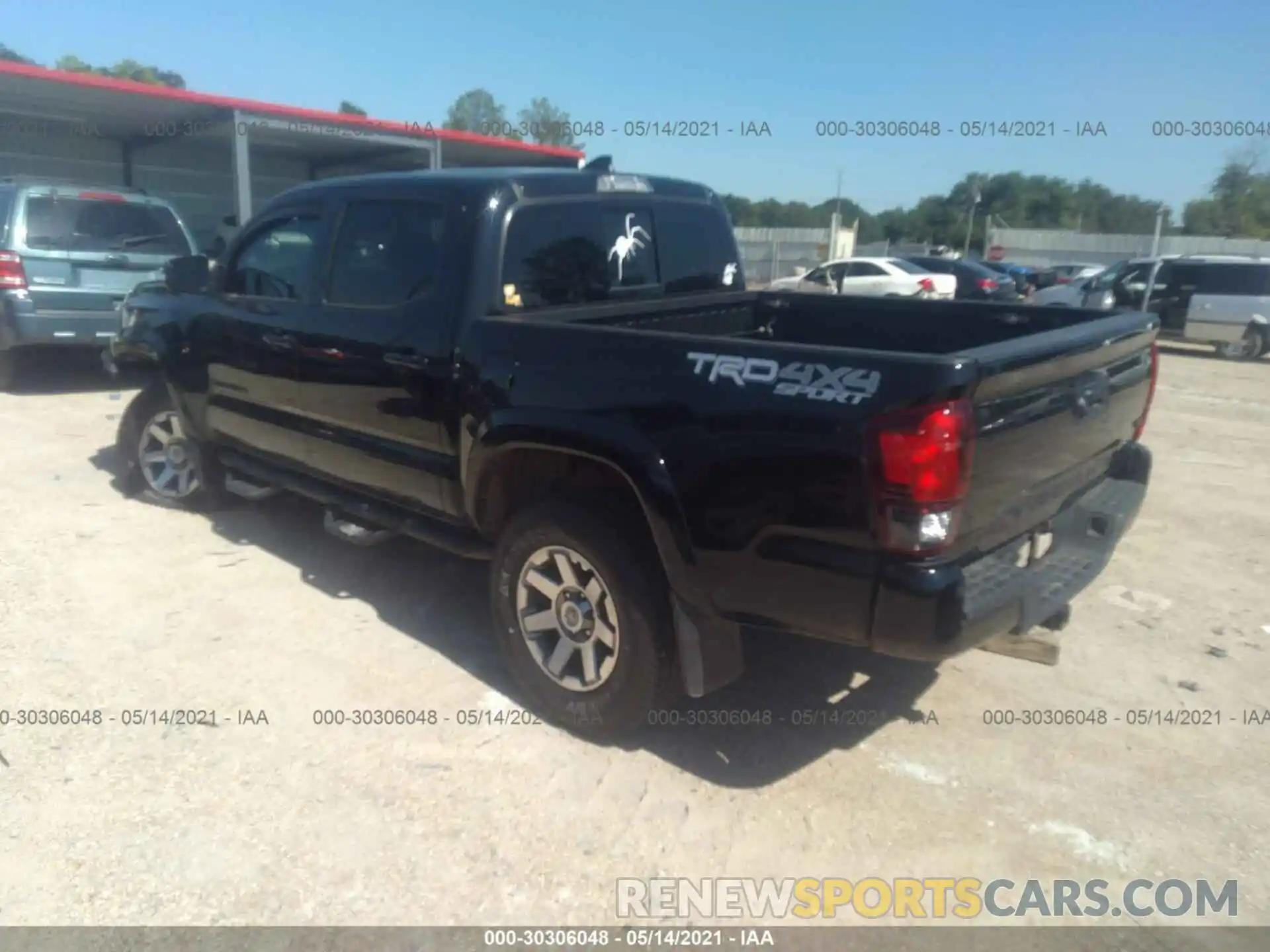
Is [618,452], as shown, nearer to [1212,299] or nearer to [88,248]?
[88,248]

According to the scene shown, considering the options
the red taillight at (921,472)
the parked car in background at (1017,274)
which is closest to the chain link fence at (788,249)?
the parked car in background at (1017,274)

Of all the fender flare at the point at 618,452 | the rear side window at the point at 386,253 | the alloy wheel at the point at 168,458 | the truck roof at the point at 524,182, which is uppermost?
the truck roof at the point at 524,182

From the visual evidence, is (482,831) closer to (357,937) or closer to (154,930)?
(357,937)

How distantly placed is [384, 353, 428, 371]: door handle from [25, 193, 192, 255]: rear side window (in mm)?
6762

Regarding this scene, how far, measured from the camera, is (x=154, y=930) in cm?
262

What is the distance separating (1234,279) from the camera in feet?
54.7

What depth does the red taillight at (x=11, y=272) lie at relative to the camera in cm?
870

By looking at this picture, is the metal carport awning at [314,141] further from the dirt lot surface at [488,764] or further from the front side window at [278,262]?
the dirt lot surface at [488,764]

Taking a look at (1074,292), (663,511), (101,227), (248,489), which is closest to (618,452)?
(663,511)

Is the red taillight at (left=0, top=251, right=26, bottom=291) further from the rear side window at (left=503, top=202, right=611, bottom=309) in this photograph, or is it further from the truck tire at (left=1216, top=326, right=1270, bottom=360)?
the truck tire at (left=1216, top=326, right=1270, bottom=360)

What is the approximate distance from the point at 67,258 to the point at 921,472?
29.7 feet

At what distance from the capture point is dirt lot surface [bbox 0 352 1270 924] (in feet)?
9.40

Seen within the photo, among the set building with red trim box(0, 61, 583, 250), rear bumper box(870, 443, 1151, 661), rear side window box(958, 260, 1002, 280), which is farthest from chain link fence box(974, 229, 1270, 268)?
rear bumper box(870, 443, 1151, 661)

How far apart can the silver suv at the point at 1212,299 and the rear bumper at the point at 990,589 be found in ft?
48.8
